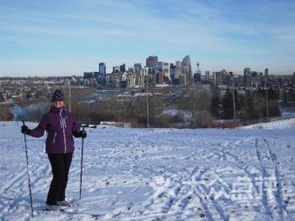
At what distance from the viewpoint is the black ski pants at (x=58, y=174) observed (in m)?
7.80

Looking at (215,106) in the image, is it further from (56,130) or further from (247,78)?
(56,130)

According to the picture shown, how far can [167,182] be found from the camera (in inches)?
402

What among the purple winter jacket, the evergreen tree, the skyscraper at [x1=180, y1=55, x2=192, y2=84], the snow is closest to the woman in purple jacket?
the purple winter jacket

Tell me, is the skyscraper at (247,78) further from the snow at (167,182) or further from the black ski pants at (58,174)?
the black ski pants at (58,174)

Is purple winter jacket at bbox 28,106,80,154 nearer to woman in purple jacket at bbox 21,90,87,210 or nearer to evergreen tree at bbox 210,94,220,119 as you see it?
woman in purple jacket at bbox 21,90,87,210

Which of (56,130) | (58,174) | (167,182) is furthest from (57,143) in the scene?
(167,182)

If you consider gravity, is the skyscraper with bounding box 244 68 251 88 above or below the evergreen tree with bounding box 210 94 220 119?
above

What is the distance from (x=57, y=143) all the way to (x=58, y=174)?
0.52 metres

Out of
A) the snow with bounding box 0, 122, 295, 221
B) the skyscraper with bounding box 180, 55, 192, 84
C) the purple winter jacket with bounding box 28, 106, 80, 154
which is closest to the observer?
the snow with bounding box 0, 122, 295, 221

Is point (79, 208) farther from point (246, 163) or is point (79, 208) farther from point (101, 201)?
point (246, 163)

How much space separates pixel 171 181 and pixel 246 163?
3367 mm

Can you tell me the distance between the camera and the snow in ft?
25.0

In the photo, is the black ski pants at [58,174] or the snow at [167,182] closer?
the snow at [167,182]

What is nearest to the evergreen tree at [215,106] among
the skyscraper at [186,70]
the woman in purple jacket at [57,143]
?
the skyscraper at [186,70]
